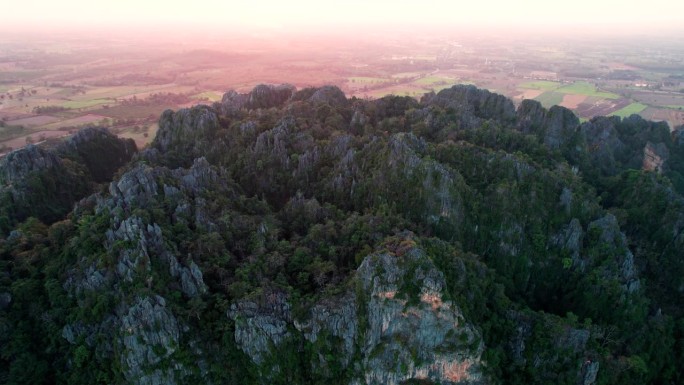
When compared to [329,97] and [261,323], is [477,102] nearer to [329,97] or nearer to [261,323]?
[329,97]

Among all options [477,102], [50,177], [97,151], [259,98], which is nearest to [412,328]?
[50,177]

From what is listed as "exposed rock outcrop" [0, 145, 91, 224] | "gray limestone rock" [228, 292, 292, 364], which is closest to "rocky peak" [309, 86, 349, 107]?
"exposed rock outcrop" [0, 145, 91, 224]

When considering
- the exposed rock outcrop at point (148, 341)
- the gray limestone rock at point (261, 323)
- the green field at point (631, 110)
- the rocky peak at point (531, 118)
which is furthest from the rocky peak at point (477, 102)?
the green field at point (631, 110)

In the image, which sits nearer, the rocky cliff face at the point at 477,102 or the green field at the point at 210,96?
the rocky cliff face at the point at 477,102

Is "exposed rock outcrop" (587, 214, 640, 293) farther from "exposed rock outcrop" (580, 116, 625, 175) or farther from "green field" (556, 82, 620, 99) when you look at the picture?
"green field" (556, 82, 620, 99)

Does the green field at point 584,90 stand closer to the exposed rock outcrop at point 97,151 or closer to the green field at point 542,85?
the green field at point 542,85

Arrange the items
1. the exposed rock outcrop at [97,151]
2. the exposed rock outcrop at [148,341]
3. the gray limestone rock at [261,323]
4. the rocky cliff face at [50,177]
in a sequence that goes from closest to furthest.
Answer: the exposed rock outcrop at [148,341], the gray limestone rock at [261,323], the rocky cliff face at [50,177], the exposed rock outcrop at [97,151]
